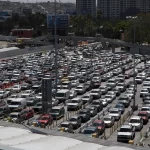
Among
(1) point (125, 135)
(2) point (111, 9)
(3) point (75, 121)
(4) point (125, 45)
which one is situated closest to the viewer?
(1) point (125, 135)

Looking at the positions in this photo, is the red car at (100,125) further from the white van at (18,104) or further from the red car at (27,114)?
the white van at (18,104)

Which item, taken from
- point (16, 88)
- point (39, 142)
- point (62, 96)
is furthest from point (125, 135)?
point (16, 88)

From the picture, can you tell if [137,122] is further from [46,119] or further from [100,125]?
[46,119]

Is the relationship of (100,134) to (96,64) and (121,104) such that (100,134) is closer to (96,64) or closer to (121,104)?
(121,104)

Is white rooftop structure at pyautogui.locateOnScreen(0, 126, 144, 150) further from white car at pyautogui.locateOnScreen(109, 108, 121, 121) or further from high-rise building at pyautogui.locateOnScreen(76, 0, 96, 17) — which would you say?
high-rise building at pyautogui.locateOnScreen(76, 0, 96, 17)

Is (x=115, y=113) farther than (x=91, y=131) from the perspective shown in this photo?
Yes

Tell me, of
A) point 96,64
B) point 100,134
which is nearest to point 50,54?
point 96,64

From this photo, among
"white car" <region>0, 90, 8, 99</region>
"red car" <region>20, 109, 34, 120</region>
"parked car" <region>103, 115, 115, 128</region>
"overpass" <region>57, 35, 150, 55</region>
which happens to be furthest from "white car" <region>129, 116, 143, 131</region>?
"overpass" <region>57, 35, 150, 55</region>

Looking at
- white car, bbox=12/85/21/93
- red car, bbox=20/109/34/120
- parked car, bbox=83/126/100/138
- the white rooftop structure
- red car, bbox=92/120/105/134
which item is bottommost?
white car, bbox=12/85/21/93
